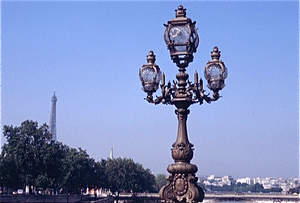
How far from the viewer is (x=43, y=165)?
56469 millimetres

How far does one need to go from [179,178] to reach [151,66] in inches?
94.4

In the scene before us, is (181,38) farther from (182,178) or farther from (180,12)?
(182,178)

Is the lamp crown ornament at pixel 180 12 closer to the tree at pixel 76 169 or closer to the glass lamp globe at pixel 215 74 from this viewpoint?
the glass lamp globe at pixel 215 74

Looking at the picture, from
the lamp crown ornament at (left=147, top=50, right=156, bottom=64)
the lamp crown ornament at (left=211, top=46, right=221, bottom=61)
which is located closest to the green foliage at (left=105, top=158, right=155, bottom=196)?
the lamp crown ornament at (left=147, top=50, right=156, bottom=64)

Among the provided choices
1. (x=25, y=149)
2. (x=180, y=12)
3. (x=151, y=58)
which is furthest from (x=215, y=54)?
(x=25, y=149)

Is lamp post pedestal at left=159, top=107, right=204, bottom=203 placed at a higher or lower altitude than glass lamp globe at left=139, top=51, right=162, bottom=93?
lower

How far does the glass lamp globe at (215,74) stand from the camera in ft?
30.9

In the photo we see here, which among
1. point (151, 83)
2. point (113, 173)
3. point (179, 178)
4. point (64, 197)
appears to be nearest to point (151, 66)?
point (151, 83)

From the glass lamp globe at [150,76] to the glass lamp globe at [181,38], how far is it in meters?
0.48

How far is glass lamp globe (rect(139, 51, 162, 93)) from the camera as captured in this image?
376 inches

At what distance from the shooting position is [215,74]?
9477 mm

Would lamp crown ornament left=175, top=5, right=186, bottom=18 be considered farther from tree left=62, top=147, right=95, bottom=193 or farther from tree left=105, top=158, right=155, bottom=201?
tree left=105, top=158, right=155, bottom=201

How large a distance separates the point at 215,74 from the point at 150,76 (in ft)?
4.37

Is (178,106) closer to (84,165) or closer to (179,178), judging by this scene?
(179,178)
